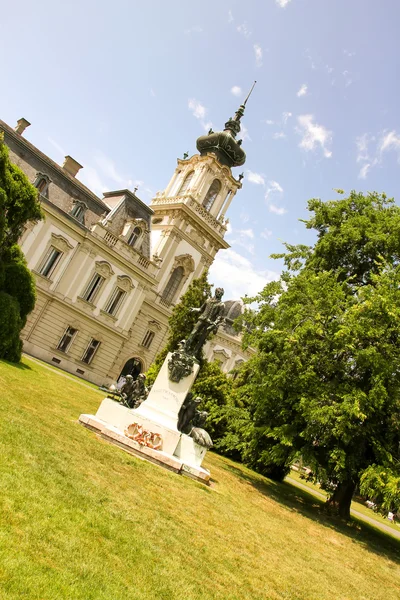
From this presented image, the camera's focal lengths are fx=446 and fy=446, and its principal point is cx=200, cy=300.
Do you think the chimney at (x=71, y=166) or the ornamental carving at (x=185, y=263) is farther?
the ornamental carving at (x=185, y=263)

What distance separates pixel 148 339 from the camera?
38469 mm

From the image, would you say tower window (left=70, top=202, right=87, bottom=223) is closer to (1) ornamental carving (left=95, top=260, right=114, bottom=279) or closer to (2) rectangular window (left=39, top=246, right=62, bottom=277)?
(2) rectangular window (left=39, top=246, right=62, bottom=277)

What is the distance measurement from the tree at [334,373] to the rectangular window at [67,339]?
17.3 meters

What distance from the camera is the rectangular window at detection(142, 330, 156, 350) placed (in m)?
38.2

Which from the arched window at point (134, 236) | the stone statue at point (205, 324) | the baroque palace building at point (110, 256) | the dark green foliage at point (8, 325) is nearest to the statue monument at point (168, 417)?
the stone statue at point (205, 324)

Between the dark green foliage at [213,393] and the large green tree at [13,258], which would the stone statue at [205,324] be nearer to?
the large green tree at [13,258]

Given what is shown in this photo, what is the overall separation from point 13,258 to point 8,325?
3.27m

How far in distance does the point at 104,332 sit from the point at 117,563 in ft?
97.1

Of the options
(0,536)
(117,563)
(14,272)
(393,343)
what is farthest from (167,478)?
(14,272)

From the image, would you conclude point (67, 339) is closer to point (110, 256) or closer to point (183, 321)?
point (110, 256)

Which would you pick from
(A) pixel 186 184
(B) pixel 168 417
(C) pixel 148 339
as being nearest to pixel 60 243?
(C) pixel 148 339

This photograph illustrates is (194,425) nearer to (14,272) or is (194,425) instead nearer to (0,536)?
(0,536)

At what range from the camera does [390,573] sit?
1127cm

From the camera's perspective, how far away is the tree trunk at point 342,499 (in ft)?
57.3
